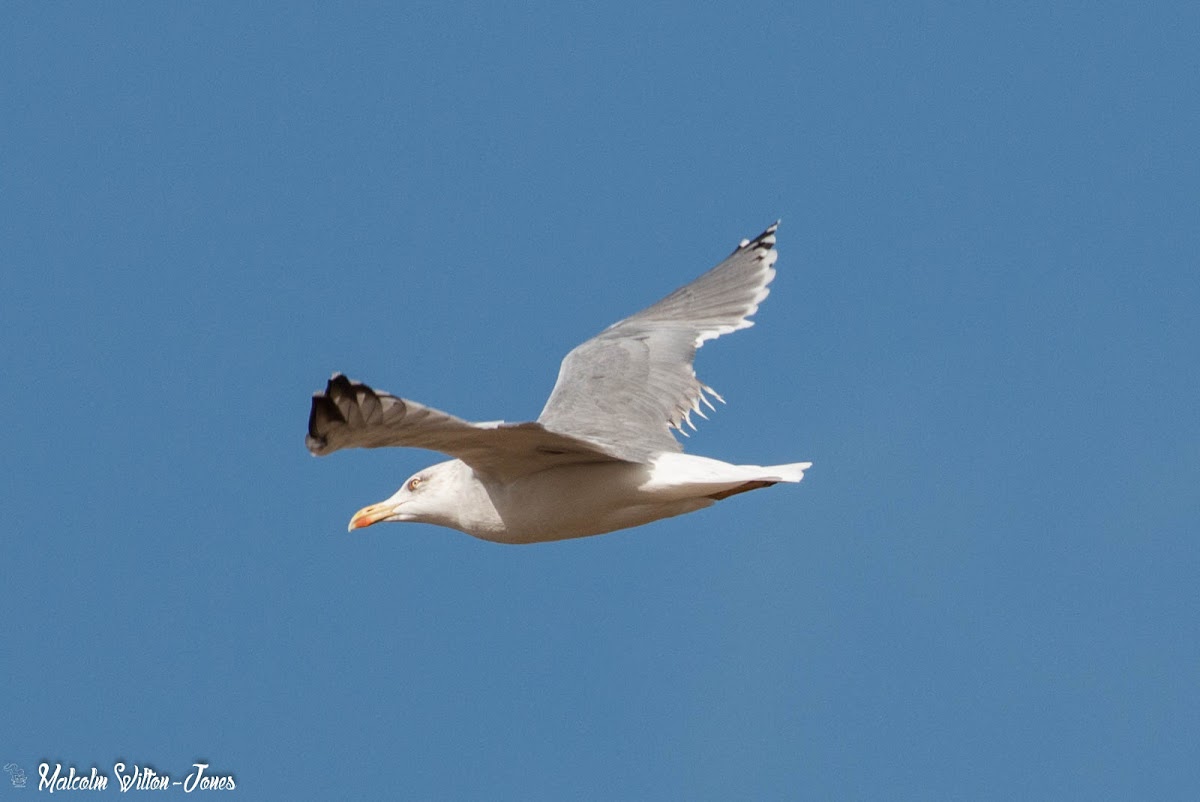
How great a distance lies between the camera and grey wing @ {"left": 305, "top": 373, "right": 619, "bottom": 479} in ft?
30.3

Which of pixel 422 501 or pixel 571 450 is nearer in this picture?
pixel 571 450

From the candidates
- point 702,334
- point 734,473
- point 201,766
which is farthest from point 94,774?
point 702,334

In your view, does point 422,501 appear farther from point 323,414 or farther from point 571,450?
point 323,414

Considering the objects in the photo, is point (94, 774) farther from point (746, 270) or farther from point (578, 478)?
point (746, 270)

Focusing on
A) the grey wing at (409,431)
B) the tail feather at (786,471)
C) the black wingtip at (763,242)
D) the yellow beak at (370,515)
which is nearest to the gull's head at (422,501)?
the yellow beak at (370,515)

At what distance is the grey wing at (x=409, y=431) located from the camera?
30.3 ft

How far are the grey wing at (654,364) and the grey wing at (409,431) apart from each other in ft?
1.53

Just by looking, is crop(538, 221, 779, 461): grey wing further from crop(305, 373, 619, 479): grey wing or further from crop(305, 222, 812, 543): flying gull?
crop(305, 373, 619, 479): grey wing

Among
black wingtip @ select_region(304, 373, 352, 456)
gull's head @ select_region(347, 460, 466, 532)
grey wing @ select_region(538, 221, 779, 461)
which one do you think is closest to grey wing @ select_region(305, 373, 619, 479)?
black wingtip @ select_region(304, 373, 352, 456)

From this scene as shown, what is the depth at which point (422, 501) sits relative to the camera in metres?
12.1

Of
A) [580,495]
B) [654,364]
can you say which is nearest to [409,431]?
[580,495]

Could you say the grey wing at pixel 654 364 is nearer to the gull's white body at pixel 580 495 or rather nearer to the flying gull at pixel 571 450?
the flying gull at pixel 571 450

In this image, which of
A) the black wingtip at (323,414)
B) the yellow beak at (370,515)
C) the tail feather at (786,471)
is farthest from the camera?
the yellow beak at (370,515)

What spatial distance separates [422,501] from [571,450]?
1384 millimetres
